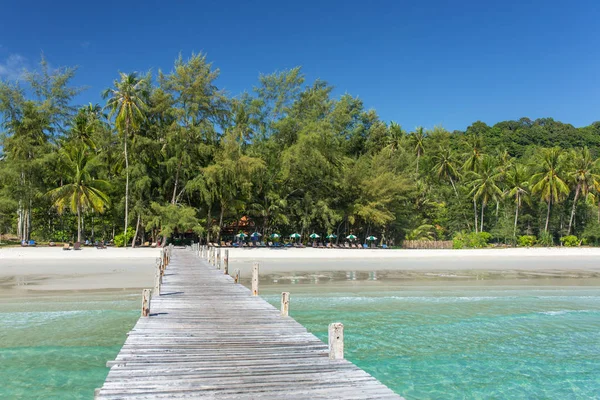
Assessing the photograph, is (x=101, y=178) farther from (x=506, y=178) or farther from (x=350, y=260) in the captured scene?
(x=506, y=178)

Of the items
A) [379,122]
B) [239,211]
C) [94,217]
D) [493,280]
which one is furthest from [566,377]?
[379,122]

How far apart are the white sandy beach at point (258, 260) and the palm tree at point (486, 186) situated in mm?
11760

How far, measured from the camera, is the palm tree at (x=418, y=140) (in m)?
64.6

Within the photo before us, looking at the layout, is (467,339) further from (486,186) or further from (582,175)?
(582,175)

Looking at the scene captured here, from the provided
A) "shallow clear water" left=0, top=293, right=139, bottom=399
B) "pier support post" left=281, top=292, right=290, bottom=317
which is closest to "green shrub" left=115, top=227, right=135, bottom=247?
"shallow clear water" left=0, top=293, right=139, bottom=399

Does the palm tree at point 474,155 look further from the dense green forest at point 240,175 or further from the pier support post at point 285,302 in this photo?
the pier support post at point 285,302

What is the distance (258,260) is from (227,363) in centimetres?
2483

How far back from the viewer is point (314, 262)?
101 feet

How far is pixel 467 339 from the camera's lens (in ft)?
35.4

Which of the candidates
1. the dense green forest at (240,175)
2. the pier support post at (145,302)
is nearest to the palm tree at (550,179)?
the dense green forest at (240,175)

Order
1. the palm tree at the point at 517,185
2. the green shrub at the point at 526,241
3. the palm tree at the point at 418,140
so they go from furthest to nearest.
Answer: the palm tree at the point at 418,140, the palm tree at the point at 517,185, the green shrub at the point at 526,241

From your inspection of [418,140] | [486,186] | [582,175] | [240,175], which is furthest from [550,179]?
[240,175]

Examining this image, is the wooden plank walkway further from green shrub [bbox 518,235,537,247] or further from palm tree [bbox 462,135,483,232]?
palm tree [bbox 462,135,483,232]

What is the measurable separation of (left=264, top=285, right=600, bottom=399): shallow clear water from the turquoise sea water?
0.03 meters
